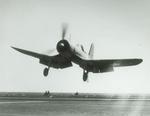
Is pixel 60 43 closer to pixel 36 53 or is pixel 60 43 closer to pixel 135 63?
pixel 36 53

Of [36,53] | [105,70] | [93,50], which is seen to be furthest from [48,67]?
[93,50]

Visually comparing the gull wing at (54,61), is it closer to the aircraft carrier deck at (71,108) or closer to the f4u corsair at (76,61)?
the f4u corsair at (76,61)

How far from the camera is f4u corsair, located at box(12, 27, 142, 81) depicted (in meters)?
47.2

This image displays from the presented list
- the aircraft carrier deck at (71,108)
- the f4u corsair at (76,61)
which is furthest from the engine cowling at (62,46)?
the aircraft carrier deck at (71,108)

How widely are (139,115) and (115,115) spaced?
182 cm

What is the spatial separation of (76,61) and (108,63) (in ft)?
13.2

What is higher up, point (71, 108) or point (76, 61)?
point (76, 61)

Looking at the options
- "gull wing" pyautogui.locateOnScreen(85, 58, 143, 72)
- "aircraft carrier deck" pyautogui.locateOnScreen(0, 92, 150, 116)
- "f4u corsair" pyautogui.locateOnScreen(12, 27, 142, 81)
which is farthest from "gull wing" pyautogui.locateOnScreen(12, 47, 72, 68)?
"aircraft carrier deck" pyautogui.locateOnScreen(0, 92, 150, 116)

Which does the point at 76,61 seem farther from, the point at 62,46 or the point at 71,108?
the point at 71,108

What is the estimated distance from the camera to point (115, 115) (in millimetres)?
30797

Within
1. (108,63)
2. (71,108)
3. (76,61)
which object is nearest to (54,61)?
(76,61)

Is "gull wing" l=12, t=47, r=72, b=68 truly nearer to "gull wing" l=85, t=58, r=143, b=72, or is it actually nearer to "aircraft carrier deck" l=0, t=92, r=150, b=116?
"gull wing" l=85, t=58, r=143, b=72

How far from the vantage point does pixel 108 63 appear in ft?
164

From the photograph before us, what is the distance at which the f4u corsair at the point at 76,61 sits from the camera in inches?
1857
